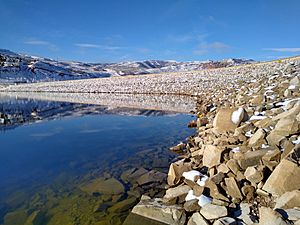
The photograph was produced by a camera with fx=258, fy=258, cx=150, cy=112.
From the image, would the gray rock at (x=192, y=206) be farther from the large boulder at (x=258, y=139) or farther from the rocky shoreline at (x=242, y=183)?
the large boulder at (x=258, y=139)

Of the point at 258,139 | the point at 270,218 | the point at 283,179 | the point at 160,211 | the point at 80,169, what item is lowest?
the point at 80,169

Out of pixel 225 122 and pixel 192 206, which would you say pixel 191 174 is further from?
pixel 225 122

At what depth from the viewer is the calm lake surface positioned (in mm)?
5691

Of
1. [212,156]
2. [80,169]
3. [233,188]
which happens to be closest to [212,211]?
[233,188]

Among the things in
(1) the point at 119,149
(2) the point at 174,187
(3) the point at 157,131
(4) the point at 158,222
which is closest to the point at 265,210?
(4) the point at 158,222

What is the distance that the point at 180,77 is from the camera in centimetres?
4272

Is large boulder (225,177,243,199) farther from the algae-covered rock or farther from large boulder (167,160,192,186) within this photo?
the algae-covered rock

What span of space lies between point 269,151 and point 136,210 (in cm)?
296

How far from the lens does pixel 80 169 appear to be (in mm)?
8320

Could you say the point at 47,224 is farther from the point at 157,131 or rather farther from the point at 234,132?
the point at 157,131

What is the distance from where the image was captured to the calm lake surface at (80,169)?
18.7 feet

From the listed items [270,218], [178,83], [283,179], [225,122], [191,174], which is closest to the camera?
[270,218]

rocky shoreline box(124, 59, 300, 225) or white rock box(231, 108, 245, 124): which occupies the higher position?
white rock box(231, 108, 245, 124)

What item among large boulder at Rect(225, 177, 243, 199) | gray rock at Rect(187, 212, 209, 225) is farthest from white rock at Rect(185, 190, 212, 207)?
large boulder at Rect(225, 177, 243, 199)
